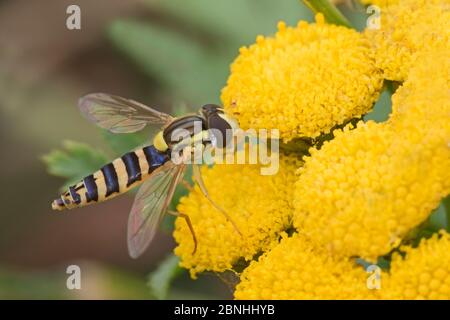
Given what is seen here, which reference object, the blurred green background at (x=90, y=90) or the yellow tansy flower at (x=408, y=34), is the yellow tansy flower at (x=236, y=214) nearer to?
the yellow tansy flower at (x=408, y=34)

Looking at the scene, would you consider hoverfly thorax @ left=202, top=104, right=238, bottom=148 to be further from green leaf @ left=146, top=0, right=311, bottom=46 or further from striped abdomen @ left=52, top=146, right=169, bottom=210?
green leaf @ left=146, top=0, right=311, bottom=46

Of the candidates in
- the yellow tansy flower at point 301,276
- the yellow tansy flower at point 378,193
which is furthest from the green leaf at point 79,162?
the yellow tansy flower at point 378,193

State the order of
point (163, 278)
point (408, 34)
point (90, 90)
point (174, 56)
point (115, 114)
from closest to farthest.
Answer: point (408, 34) → point (115, 114) → point (163, 278) → point (174, 56) → point (90, 90)

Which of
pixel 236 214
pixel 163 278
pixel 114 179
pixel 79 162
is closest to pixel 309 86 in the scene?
pixel 236 214

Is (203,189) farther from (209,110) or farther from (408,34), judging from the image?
(408,34)

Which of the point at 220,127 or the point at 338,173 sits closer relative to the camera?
the point at 338,173

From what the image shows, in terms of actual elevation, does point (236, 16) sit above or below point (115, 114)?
above

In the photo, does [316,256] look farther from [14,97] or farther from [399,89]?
[14,97]
